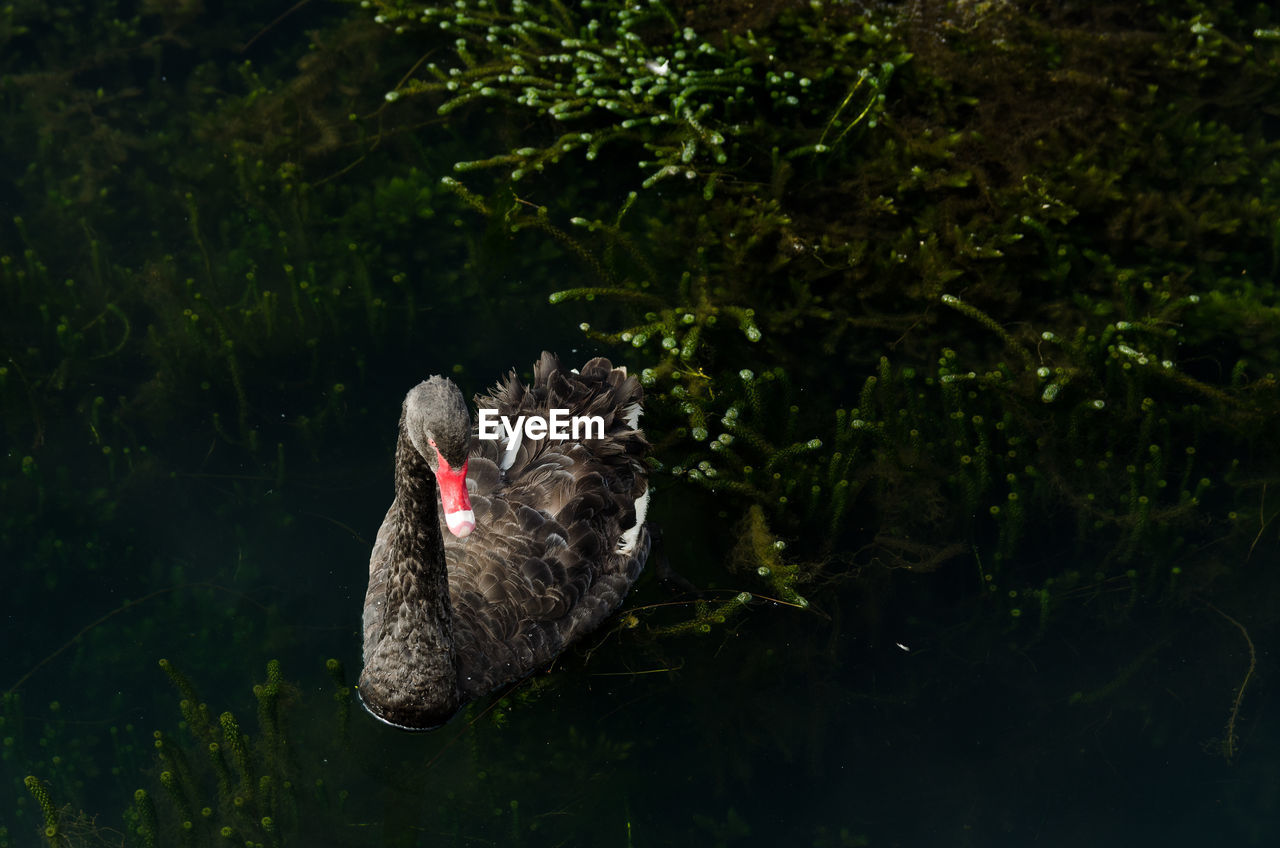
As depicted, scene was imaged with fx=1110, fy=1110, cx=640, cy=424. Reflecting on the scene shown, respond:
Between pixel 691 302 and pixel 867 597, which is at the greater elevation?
pixel 691 302

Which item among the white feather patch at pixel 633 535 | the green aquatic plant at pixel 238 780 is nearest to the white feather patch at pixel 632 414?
the white feather patch at pixel 633 535

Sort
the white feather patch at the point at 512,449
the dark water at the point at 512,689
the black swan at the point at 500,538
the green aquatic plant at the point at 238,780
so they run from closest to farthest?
the black swan at the point at 500,538 < the green aquatic plant at the point at 238,780 < the dark water at the point at 512,689 < the white feather patch at the point at 512,449

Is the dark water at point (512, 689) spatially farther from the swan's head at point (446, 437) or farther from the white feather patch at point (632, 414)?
the swan's head at point (446, 437)

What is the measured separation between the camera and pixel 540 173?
26.3ft

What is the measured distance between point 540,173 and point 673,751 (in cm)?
427

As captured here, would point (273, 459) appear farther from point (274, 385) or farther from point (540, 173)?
point (540, 173)

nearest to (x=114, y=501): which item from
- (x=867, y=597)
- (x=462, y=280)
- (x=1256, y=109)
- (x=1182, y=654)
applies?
(x=462, y=280)

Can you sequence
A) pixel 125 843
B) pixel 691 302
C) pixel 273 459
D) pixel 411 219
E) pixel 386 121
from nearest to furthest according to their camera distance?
pixel 125 843
pixel 273 459
pixel 691 302
pixel 411 219
pixel 386 121
